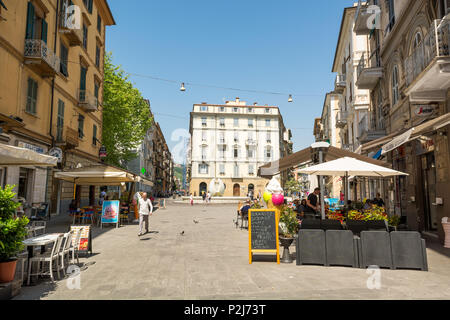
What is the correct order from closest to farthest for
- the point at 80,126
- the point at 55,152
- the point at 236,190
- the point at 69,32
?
1. the point at 55,152
2. the point at 69,32
3. the point at 80,126
4. the point at 236,190

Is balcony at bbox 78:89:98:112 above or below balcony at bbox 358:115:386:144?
above

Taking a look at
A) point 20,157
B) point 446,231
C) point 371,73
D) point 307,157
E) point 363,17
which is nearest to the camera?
point 20,157

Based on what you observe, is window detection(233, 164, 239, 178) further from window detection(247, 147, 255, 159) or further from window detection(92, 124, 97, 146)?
window detection(92, 124, 97, 146)

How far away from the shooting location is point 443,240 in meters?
9.13

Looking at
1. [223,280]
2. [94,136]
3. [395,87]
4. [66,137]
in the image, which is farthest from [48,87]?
[395,87]

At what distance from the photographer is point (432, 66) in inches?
326

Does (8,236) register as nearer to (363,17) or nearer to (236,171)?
(363,17)

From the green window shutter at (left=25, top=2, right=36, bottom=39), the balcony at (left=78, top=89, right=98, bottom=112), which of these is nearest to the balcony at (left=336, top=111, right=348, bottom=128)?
the balcony at (left=78, top=89, right=98, bottom=112)

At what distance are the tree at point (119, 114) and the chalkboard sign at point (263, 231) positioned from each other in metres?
24.1

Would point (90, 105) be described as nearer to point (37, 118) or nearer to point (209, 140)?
point (37, 118)

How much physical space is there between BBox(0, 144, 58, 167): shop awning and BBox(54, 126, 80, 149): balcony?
35.4 feet

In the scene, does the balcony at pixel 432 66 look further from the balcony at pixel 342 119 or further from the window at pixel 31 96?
the balcony at pixel 342 119

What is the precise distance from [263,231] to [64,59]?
1759 centimetres

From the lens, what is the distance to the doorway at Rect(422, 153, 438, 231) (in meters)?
10.8
